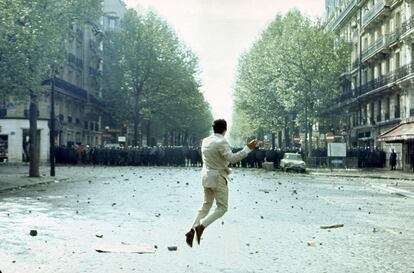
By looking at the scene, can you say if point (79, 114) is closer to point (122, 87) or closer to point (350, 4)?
point (122, 87)

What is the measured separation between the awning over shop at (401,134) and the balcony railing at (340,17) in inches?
820

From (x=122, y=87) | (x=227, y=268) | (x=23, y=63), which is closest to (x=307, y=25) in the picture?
(x=122, y=87)

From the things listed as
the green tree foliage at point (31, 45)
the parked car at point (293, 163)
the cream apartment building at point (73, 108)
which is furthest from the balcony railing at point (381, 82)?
the green tree foliage at point (31, 45)

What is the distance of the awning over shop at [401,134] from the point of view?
32.4 metres

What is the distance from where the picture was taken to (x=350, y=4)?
180 ft

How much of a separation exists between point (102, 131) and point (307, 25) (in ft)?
91.3

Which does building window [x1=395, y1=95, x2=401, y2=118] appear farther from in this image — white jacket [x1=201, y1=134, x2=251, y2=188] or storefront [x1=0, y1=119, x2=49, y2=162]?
white jacket [x1=201, y1=134, x2=251, y2=188]

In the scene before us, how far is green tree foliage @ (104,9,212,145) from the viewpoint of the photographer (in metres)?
50.5

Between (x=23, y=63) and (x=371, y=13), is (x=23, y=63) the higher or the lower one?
the lower one

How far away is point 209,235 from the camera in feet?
28.5

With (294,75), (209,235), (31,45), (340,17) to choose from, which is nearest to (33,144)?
(31,45)

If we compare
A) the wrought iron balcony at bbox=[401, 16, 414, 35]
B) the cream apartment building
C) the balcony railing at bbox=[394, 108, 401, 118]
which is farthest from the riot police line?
the wrought iron balcony at bbox=[401, 16, 414, 35]

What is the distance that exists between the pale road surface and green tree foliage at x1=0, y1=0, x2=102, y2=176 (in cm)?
669

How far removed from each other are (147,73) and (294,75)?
1379 cm
